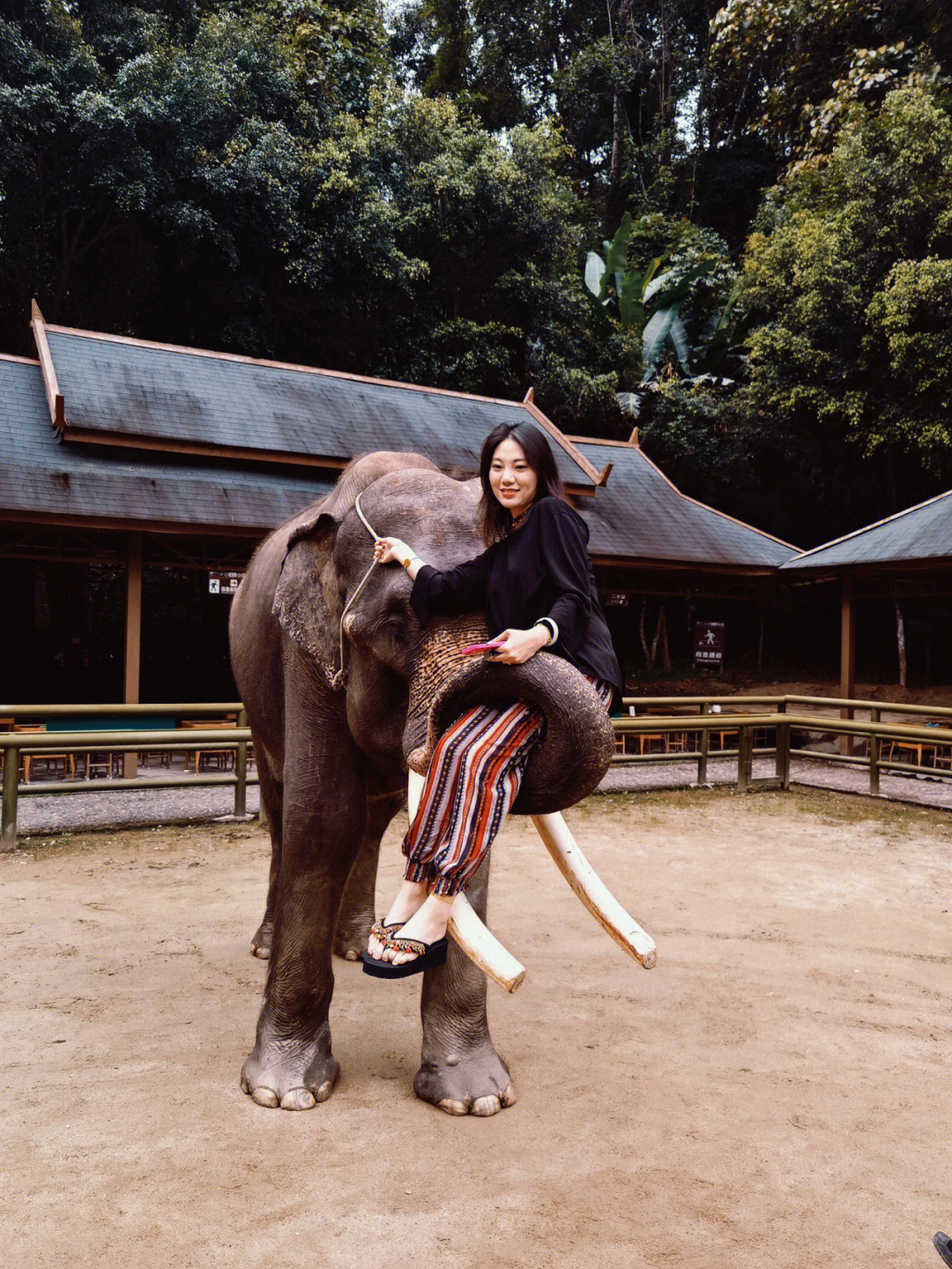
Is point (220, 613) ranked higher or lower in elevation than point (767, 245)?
lower

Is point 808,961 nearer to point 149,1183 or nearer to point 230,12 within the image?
point 149,1183

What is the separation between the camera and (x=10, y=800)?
6570 mm

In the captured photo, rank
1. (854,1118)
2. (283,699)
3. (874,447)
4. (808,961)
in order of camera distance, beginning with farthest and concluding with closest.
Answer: (874,447) < (808,961) < (283,699) < (854,1118)

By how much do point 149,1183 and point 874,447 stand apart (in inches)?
766

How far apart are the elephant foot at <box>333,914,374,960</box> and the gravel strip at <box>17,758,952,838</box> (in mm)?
3335

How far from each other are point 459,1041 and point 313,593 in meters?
1.56

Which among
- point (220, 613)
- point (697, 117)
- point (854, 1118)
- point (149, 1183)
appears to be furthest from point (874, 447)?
point (149, 1183)

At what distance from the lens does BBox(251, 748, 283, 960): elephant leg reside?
3898 mm

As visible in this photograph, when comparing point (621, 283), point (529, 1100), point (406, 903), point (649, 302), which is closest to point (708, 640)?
point (621, 283)

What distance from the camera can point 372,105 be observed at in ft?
69.3

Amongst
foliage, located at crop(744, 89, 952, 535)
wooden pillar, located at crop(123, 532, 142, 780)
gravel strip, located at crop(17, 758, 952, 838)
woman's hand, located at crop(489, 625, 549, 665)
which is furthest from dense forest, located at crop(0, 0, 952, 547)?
woman's hand, located at crop(489, 625, 549, 665)

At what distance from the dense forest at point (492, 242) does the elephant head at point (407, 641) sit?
53.4ft

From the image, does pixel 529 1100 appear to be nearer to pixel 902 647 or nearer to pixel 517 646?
pixel 517 646

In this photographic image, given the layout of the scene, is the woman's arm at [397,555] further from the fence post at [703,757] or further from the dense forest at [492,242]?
the dense forest at [492,242]
